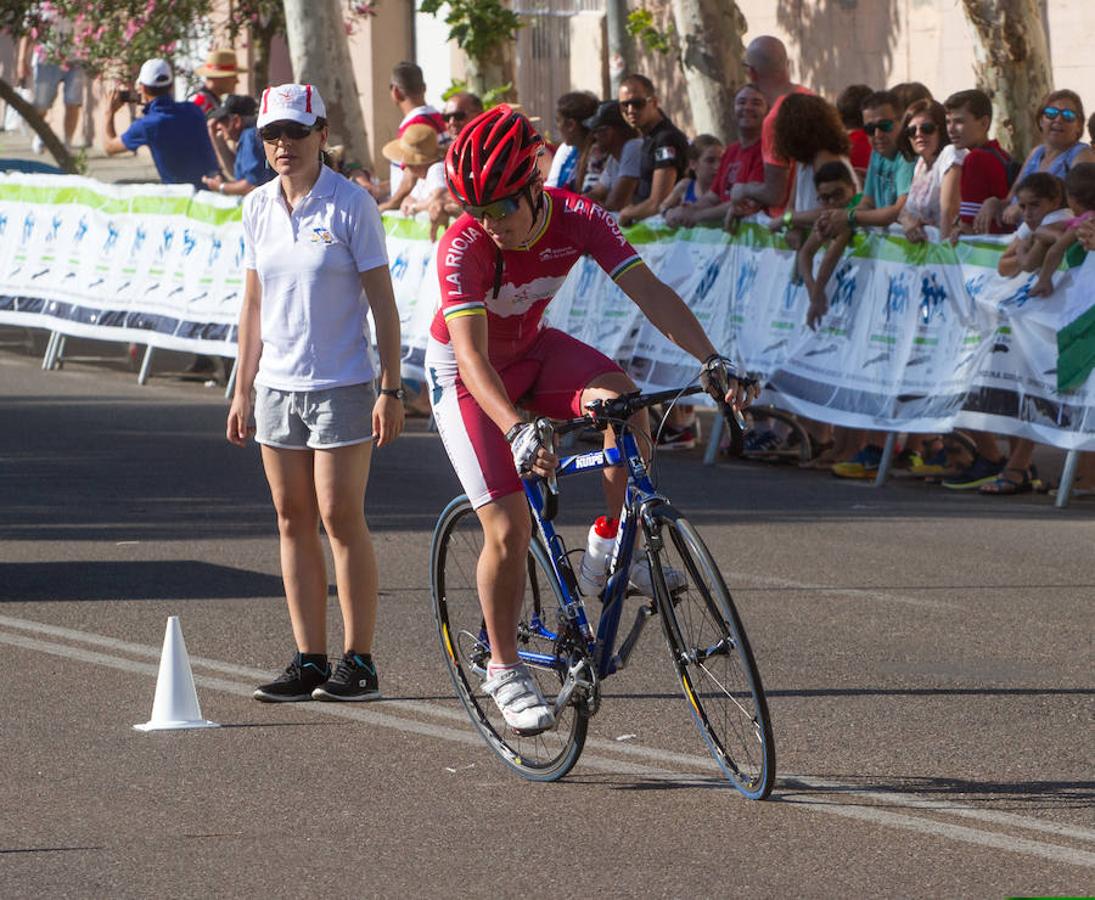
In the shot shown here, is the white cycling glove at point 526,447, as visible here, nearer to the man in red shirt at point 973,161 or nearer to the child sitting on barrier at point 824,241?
the man in red shirt at point 973,161

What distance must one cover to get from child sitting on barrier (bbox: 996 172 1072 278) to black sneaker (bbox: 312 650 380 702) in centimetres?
601

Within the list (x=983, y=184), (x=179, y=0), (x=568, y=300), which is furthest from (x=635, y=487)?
(x=179, y=0)

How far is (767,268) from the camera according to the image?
14.4m

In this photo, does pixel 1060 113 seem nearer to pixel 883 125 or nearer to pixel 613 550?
pixel 883 125

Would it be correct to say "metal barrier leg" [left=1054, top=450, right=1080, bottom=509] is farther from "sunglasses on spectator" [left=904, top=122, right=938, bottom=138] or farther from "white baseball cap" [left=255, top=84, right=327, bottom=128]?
"white baseball cap" [left=255, top=84, right=327, bottom=128]

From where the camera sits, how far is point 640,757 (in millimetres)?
7012

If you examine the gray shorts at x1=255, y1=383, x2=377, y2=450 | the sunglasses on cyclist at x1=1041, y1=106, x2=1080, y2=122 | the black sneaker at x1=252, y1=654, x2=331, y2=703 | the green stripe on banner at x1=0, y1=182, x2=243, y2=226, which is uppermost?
the sunglasses on cyclist at x1=1041, y1=106, x2=1080, y2=122

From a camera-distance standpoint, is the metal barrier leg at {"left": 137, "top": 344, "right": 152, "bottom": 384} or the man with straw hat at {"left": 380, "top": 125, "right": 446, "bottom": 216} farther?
the metal barrier leg at {"left": 137, "top": 344, "right": 152, "bottom": 384}

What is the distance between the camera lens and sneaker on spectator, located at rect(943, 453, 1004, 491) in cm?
1330

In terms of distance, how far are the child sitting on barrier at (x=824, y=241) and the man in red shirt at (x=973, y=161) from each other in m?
0.71

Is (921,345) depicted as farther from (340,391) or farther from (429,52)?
(429,52)

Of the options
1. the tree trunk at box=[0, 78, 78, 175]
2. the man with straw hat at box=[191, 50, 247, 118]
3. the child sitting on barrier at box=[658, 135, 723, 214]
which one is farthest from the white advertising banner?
the tree trunk at box=[0, 78, 78, 175]

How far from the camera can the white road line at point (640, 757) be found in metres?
6.05

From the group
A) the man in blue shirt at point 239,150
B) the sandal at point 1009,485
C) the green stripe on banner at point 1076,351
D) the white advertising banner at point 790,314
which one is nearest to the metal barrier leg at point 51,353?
the white advertising banner at point 790,314
